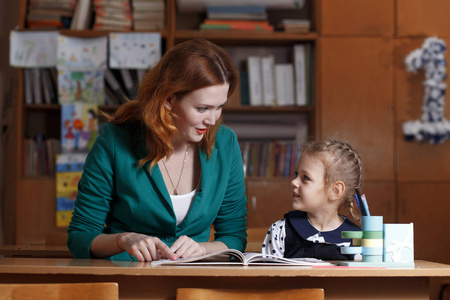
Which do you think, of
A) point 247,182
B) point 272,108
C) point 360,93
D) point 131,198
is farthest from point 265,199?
point 131,198

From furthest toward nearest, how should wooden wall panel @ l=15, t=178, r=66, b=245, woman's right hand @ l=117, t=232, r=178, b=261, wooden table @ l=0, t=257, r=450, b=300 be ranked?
1. wooden wall panel @ l=15, t=178, r=66, b=245
2. woman's right hand @ l=117, t=232, r=178, b=261
3. wooden table @ l=0, t=257, r=450, b=300

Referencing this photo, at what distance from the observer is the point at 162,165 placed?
5.91ft

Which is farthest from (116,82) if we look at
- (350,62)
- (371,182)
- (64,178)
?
(371,182)

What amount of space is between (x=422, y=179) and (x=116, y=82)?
2138mm

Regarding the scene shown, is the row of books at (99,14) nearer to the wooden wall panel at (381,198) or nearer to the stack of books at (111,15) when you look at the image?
the stack of books at (111,15)

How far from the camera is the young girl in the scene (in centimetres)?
170

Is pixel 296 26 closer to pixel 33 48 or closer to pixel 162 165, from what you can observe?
pixel 33 48

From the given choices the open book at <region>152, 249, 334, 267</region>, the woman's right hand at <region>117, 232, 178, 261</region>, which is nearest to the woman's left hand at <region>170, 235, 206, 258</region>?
the woman's right hand at <region>117, 232, 178, 261</region>

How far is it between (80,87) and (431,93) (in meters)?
2.30

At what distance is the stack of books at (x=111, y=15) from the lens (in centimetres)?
392

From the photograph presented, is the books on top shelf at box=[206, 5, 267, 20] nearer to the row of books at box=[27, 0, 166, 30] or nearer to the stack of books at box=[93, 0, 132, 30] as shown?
the row of books at box=[27, 0, 166, 30]

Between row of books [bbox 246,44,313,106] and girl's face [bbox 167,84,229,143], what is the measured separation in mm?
2252

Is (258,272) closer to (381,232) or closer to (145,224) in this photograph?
(381,232)

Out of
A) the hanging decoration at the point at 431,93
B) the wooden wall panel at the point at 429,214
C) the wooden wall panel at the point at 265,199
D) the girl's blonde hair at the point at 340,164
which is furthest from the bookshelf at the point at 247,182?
the girl's blonde hair at the point at 340,164
